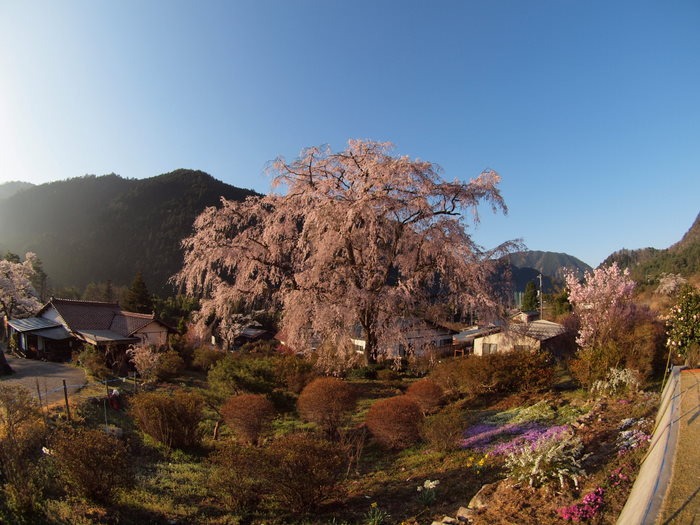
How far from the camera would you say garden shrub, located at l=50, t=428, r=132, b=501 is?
5922 millimetres

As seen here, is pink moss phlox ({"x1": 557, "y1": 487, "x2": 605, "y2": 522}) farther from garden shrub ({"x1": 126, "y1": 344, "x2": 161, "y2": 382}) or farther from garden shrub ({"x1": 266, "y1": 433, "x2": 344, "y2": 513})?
garden shrub ({"x1": 126, "y1": 344, "x2": 161, "y2": 382})

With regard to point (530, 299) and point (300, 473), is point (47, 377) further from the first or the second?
point (530, 299)

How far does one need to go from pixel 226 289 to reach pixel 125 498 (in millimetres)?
5741

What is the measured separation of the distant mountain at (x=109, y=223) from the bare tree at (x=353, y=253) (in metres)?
68.9

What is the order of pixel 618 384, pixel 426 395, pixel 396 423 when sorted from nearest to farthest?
pixel 396 423, pixel 618 384, pixel 426 395

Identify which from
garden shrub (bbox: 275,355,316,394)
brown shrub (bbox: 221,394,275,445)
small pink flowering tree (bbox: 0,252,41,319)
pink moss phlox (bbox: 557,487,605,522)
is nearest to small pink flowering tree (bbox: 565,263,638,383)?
garden shrub (bbox: 275,355,316,394)

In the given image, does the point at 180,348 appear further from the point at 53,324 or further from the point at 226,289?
the point at 226,289

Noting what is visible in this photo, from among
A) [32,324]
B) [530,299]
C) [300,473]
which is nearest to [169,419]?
[300,473]

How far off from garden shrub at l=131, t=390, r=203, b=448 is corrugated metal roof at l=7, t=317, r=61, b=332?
74.7ft

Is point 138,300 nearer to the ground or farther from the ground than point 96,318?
farther from the ground

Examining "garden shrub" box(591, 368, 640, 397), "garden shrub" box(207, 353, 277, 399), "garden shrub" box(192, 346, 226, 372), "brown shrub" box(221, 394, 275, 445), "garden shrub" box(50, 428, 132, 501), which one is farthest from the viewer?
"garden shrub" box(192, 346, 226, 372)

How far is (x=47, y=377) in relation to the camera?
1800 centimetres

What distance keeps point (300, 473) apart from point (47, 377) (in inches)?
693

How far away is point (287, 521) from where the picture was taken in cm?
600
